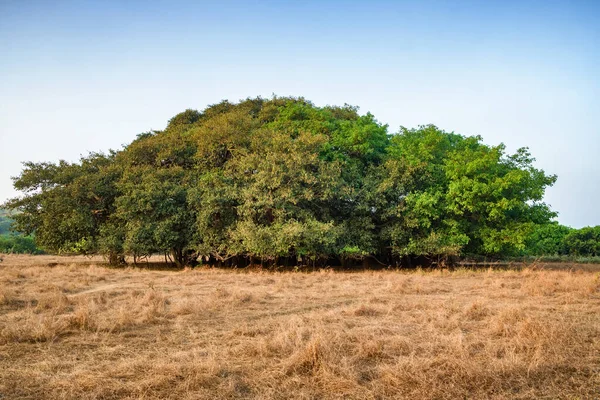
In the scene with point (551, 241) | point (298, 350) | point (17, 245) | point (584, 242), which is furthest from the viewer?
point (17, 245)

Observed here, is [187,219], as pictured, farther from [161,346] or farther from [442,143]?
[161,346]

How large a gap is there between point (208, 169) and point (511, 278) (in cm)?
1857

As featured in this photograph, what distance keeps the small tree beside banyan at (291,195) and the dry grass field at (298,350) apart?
11.1m

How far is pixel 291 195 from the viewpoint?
22.5 metres

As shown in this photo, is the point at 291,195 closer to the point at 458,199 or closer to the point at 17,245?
the point at 458,199

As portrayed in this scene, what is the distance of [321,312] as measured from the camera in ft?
33.8

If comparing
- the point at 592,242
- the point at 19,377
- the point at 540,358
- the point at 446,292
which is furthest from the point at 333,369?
the point at 592,242

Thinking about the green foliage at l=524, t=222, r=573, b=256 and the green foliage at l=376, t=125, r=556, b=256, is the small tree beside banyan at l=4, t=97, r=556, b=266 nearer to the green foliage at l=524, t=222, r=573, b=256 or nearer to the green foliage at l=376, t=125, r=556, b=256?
the green foliage at l=376, t=125, r=556, b=256

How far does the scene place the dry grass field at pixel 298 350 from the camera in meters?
5.31

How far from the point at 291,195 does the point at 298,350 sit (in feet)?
53.3

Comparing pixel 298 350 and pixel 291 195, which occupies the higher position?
pixel 291 195

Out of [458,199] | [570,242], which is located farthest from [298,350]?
[570,242]

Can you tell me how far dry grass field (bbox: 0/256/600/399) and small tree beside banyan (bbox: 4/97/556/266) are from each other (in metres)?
11.1

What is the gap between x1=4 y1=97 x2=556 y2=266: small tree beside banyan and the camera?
900 inches
